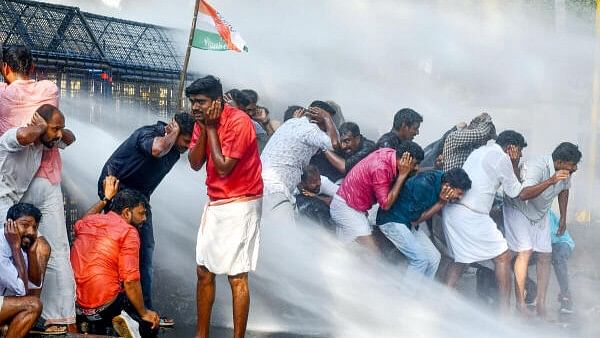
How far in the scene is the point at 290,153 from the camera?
8.91m

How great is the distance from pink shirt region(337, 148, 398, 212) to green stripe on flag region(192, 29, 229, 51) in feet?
9.14

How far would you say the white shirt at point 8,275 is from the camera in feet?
20.6

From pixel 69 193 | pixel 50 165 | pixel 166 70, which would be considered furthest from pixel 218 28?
pixel 50 165

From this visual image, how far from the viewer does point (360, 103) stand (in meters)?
14.4

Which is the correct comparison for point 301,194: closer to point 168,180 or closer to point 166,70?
point 168,180

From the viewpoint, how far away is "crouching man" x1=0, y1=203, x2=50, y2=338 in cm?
617

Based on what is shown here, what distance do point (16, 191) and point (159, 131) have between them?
1.38 m

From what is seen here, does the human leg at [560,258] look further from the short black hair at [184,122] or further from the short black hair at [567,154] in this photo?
the short black hair at [184,122]

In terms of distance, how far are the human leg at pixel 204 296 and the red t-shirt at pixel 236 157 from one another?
0.51 m

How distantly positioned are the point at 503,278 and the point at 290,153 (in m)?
2.17

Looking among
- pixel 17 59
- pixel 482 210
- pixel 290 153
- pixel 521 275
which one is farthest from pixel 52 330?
pixel 521 275

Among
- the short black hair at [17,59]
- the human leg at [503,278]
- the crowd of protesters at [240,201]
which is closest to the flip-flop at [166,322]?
the crowd of protesters at [240,201]

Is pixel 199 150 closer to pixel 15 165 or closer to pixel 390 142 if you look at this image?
pixel 15 165

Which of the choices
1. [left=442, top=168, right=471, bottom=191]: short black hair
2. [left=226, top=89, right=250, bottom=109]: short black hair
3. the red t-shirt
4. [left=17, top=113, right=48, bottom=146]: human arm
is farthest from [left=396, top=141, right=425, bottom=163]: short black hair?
[left=17, top=113, right=48, bottom=146]: human arm
